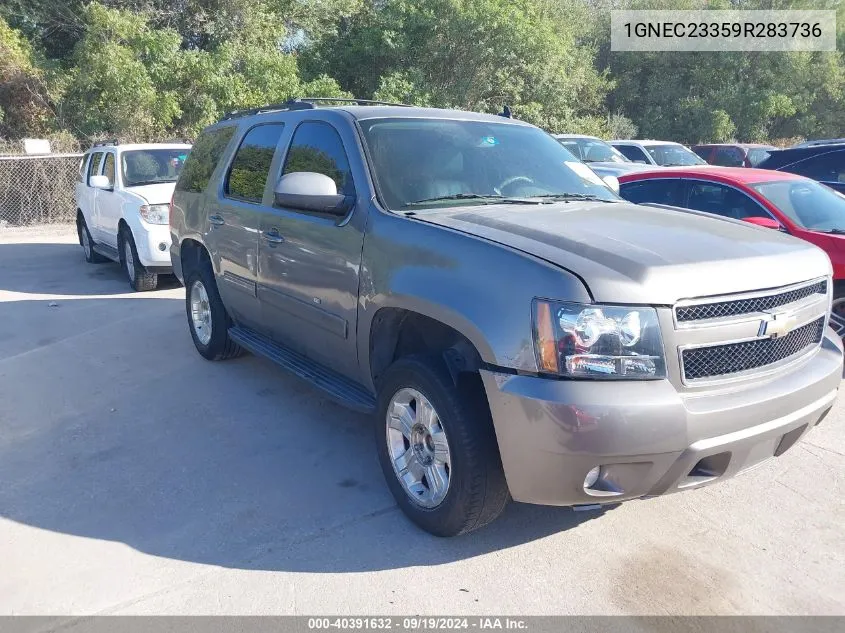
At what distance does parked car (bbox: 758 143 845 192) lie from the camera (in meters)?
8.96

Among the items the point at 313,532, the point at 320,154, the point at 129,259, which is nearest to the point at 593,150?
the point at 129,259

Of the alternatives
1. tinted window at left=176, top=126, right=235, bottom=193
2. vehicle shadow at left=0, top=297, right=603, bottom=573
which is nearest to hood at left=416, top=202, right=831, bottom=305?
vehicle shadow at left=0, top=297, right=603, bottom=573

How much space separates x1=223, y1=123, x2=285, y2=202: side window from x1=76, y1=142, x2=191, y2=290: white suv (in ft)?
10.9

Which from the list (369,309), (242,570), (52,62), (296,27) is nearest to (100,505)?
(242,570)

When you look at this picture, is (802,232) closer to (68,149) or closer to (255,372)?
(255,372)

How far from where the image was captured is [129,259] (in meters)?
9.23

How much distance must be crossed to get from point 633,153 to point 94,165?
10.4 m

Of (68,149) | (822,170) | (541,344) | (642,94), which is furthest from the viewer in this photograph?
(642,94)

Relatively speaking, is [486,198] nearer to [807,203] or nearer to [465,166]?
→ [465,166]

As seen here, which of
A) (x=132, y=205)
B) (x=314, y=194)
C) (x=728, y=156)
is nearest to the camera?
(x=314, y=194)

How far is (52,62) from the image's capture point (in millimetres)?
18078

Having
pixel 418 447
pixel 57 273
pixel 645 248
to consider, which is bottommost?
pixel 418 447

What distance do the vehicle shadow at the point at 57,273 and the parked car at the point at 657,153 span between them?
9.83m

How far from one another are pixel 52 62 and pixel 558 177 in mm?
17844
